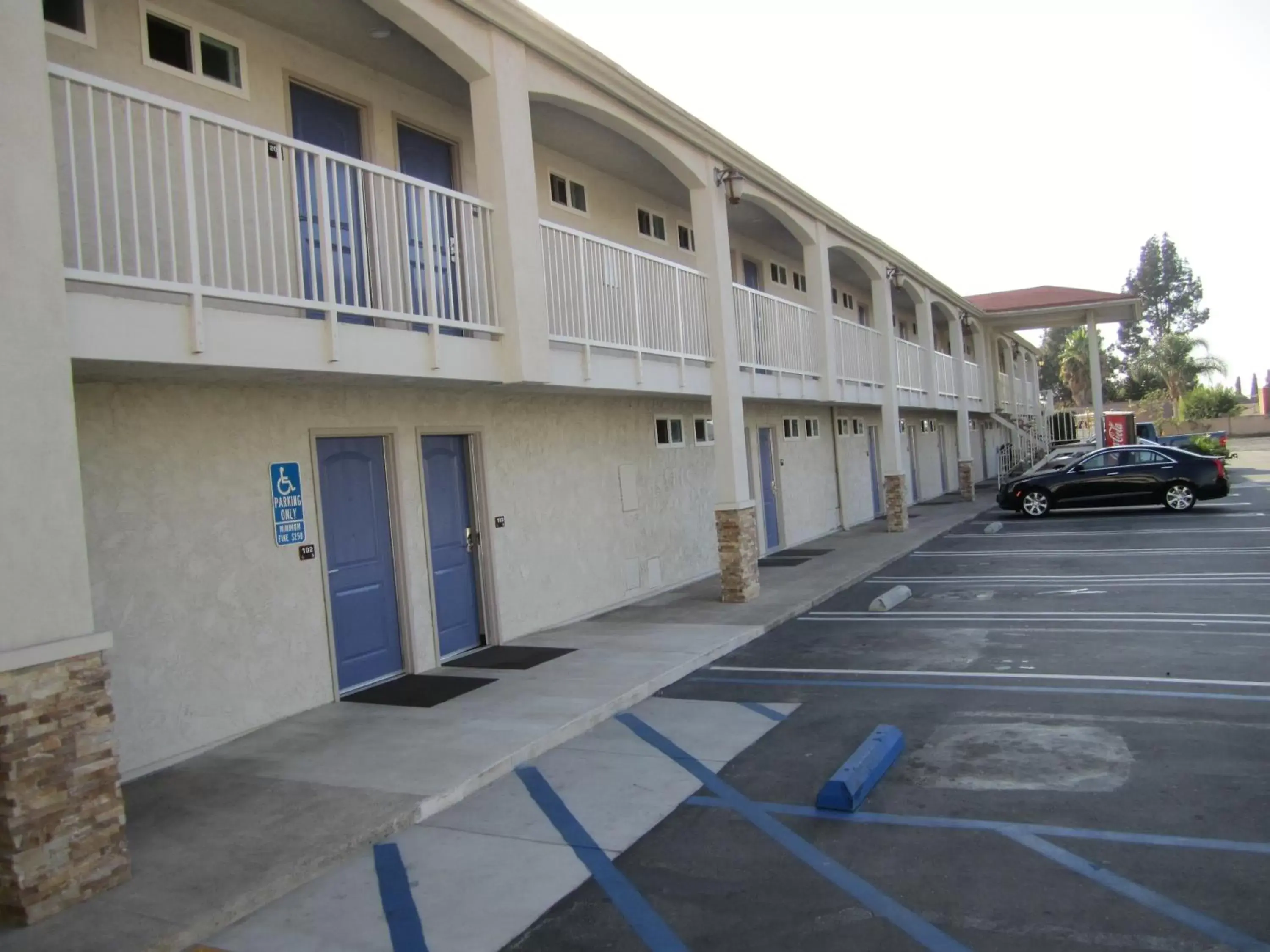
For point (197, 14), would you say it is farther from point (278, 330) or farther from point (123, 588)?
point (123, 588)

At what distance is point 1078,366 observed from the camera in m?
71.1

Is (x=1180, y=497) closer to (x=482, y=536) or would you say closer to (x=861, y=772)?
(x=482, y=536)

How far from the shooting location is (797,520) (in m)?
18.7

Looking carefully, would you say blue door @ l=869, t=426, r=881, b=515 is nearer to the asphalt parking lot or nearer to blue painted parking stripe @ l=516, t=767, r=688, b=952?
the asphalt parking lot

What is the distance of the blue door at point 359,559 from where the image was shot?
825cm

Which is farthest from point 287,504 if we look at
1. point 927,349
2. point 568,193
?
point 927,349

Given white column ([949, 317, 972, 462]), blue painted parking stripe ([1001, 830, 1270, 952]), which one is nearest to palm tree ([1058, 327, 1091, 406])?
white column ([949, 317, 972, 462])

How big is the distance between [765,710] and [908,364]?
51.5ft

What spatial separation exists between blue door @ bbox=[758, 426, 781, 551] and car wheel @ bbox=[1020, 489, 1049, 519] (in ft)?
22.4

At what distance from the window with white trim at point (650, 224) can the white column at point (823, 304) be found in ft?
9.09

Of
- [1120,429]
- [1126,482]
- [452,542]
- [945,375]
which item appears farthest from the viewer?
[1120,429]

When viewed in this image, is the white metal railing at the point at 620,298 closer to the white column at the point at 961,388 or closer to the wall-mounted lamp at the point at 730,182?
the wall-mounted lamp at the point at 730,182

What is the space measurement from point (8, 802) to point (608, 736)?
3.86 meters

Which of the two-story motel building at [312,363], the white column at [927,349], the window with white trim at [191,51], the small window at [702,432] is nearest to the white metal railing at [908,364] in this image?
the white column at [927,349]
